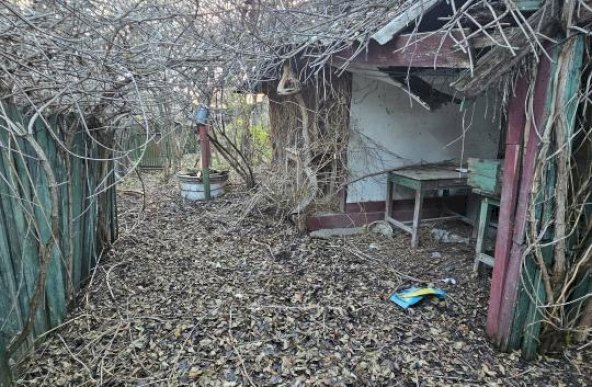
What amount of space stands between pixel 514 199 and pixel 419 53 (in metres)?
1.34

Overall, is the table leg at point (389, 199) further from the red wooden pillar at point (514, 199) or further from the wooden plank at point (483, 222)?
the red wooden pillar at point (514, 199)

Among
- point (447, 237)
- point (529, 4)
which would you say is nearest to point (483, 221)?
point (447, 237)

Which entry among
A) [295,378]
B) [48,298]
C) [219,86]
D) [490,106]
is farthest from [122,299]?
[490,106]

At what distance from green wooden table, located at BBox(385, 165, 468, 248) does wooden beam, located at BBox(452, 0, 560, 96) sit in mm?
2218

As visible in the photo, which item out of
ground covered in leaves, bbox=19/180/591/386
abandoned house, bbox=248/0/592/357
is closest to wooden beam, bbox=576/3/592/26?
abandoned house, bbox=248/0/592/357

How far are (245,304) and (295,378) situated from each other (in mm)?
1026

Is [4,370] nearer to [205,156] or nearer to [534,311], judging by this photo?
[534,311]

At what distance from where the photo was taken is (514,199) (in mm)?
2713

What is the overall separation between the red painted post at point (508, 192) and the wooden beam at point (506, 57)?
0.99 feet

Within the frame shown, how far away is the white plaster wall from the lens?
5289 millimetres

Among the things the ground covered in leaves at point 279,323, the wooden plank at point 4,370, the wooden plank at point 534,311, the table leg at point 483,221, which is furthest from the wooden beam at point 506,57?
the wooden plank at point 4,370

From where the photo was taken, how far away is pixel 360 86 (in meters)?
5.21

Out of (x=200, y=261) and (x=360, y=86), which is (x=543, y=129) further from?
(x=200, y=261)

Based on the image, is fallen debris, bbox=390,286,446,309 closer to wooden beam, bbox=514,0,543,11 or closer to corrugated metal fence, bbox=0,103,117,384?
wooden beam, bbox=514,0,543,11
